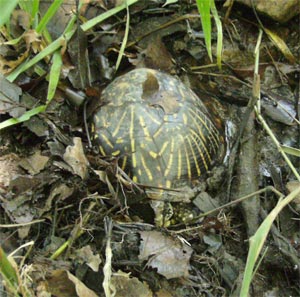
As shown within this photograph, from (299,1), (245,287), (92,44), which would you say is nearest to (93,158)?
(92,44)

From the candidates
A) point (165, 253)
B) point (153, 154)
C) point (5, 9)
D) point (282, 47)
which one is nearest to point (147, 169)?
point (153, 154)

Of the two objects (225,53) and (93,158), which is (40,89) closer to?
(93,158)

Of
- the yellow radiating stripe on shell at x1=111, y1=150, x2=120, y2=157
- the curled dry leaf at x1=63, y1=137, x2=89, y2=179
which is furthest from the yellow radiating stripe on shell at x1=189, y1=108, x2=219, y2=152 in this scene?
the curled dry leaf at x1=63, y1=137, x2=89, y2=179

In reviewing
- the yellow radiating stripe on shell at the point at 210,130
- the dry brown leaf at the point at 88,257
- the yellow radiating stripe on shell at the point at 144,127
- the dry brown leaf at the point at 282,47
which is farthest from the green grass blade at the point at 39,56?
the dry brown leaf at the point at 282,47

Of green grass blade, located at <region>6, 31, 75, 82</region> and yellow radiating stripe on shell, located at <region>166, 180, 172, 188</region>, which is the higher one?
green grass blade, located at <region>6, 31, 75, 82</region>

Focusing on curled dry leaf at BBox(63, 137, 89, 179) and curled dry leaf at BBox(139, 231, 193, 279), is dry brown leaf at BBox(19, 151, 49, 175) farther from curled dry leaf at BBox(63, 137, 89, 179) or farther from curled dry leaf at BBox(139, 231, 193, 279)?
curled dry leaf at BBox(139, 231, 193, 279)

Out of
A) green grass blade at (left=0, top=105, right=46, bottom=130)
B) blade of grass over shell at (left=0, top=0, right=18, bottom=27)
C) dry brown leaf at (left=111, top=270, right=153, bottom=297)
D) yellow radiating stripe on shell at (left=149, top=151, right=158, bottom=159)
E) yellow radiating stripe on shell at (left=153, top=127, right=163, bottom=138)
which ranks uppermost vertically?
blade of grass over shell at (left=0, top=0, right=18, bottom=27)
